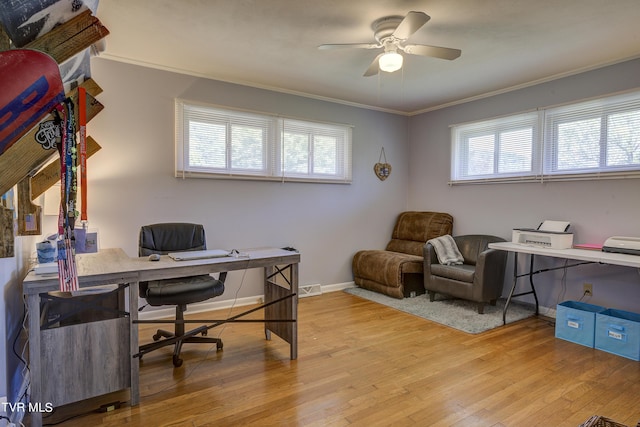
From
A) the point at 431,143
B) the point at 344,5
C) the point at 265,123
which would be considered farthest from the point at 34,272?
the point at 431,143

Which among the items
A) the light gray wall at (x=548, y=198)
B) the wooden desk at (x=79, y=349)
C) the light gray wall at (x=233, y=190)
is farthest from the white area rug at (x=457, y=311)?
the wooden desk at (x=79, y=349)

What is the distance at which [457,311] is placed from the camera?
3.80 metres

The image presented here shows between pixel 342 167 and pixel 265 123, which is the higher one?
pixel 265 123

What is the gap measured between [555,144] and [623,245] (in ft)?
4.30

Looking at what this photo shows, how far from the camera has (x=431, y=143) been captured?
16.8 ft

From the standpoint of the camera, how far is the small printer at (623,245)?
2.86 m

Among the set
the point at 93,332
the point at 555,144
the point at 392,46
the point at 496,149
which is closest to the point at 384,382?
the point at 93,332

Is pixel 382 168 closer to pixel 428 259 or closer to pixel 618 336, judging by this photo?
pixel 428 259

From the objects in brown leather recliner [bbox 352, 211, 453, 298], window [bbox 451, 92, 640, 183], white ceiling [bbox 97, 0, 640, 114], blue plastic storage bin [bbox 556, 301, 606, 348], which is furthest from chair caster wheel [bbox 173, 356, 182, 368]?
window [bbox 451, 92, 640, 183]

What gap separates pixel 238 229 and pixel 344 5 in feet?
8.24

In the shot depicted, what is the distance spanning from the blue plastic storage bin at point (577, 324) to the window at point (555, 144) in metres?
1.33

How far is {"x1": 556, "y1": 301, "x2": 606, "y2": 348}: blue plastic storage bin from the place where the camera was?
295 centimetres

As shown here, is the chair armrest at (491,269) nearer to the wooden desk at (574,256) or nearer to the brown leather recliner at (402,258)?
the wooden desk at (574,256)

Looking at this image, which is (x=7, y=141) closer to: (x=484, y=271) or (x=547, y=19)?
(x=547, y=19)
